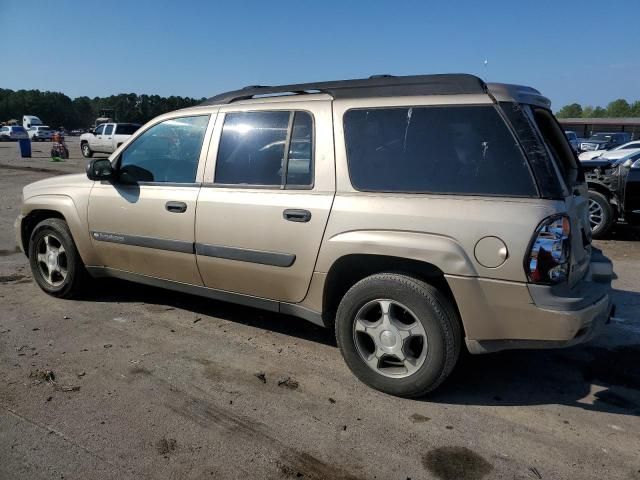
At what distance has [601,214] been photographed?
8.79 m

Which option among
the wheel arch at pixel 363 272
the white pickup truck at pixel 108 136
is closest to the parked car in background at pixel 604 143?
the white pickup truck at pixel 108 136

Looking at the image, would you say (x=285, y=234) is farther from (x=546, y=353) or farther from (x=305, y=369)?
(x=546, y=353)

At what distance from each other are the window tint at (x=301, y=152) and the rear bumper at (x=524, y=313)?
1251 mm

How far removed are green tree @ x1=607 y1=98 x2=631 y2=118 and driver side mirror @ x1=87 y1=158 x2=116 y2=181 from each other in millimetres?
164447

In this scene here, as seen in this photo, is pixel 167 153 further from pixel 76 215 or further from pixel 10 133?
pixel 10 133

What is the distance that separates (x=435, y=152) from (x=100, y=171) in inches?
116

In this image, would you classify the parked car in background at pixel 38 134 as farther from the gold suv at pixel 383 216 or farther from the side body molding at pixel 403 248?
the side body molding at pixel 403 248

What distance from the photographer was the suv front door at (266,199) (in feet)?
11.9

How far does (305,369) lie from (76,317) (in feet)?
7.49

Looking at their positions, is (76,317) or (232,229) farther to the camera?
(76,317)

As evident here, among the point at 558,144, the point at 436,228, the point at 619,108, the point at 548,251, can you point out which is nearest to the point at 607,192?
the point at 558,144

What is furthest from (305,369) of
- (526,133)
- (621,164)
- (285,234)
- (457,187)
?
(621,164)

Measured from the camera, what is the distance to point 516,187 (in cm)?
301

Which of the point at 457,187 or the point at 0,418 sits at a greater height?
the point at 457,187
